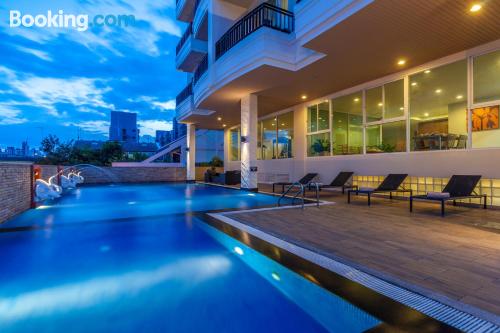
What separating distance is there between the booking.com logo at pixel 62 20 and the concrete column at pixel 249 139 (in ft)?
18.3

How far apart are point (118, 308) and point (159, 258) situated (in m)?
1.05

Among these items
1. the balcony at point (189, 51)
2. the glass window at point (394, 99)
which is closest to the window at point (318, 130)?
the glass window at point (394, 99)

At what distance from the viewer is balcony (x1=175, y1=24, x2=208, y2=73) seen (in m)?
14.5

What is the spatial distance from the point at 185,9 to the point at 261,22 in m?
10.3

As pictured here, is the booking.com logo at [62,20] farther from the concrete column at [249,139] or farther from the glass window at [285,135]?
the glass window at [285,135]

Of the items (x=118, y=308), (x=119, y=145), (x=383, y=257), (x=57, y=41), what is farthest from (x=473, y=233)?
(x=57, y=41)

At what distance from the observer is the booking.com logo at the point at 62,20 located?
9.23 metres

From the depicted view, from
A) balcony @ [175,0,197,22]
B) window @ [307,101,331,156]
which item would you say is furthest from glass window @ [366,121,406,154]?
balcony @ [175,0,197,22]

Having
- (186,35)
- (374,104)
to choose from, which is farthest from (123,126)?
(374,104)

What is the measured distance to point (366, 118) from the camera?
8930 mm

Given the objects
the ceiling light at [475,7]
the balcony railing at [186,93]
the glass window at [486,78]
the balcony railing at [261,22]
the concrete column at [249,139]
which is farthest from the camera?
the balcony railing at [186,93]

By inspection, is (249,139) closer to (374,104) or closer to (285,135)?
(285,135)

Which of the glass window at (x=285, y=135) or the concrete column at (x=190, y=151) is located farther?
the concrete column at (x=190, y=151)

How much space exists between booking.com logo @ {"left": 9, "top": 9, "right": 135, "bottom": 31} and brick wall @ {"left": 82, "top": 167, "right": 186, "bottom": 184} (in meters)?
8.95
